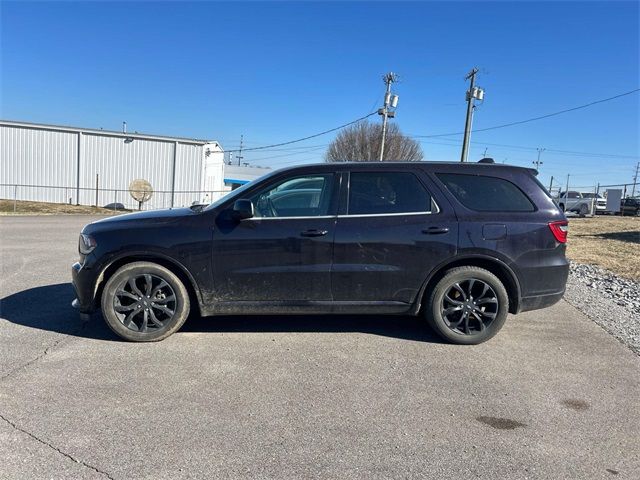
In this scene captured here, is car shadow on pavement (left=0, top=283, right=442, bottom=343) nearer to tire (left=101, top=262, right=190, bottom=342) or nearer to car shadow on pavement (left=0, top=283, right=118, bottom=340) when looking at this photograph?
car shadow on pavement (left=0, top=283, right=118, bottom=340)

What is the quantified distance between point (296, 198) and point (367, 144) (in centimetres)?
4593

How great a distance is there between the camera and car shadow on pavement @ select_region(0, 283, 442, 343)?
5.06 meters

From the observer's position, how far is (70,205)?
1228 inches

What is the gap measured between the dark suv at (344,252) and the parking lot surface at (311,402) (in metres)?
0.39

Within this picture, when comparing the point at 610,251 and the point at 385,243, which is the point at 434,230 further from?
the point at 610,251

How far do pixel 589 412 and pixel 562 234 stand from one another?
197cm

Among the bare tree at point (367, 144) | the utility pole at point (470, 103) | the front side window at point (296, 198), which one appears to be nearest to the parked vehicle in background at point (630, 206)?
the utility pole at point (470, 103)

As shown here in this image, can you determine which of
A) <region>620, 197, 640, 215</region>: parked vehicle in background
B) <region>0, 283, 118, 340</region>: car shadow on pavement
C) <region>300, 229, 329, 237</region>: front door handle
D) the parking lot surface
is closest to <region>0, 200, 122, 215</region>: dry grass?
<region>0, 283, 118, 340</region>: car shadow on pavement

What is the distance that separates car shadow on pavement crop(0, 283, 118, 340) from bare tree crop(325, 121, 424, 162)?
43.5m

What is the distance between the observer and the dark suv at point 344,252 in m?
4.64

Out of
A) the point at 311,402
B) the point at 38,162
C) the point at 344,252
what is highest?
the point at 38,162

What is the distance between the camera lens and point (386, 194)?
485cm

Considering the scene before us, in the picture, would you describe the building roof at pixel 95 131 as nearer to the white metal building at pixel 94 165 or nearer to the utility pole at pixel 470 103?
the white metal building at pixel 94 165

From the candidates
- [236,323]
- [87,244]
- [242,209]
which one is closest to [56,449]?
[87,244]
